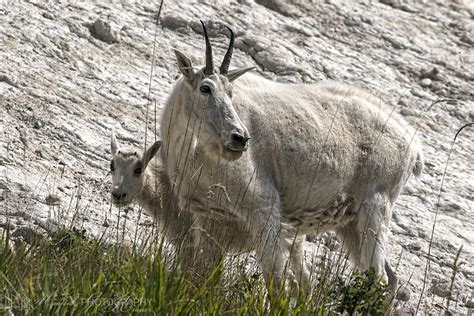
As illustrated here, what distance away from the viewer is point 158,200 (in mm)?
11719

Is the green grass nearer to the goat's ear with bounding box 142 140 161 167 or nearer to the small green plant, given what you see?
the small green plant

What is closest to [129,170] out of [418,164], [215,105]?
[215,105]

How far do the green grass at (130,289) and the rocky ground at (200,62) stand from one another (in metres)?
2.33

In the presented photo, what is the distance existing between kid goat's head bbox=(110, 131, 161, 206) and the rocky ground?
0.25m

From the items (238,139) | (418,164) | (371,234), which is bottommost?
(371,234)

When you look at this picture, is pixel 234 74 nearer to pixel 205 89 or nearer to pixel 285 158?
pixel 205 89

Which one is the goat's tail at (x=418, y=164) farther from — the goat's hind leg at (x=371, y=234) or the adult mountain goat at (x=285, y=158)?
the goat's hind leg at (x=371, y=234)

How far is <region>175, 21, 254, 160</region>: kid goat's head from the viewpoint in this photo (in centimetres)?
Answer: 1001

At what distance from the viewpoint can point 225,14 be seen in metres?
17.4

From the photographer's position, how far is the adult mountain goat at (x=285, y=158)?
1042 cm

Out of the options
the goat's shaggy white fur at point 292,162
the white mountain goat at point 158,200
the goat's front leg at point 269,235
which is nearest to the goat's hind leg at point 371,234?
the goat's shaggy white fur at point 292,162

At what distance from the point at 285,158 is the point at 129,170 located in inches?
62.9

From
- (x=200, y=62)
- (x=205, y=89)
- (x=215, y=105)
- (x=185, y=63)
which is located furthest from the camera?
(x=200, y=62)

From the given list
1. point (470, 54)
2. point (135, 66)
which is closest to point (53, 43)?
point (135, 66)
